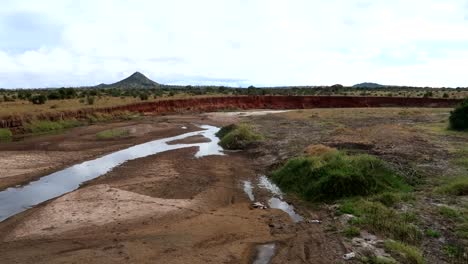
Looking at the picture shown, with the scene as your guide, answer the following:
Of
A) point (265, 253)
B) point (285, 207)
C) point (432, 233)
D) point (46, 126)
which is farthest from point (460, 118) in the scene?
point (46, 126)

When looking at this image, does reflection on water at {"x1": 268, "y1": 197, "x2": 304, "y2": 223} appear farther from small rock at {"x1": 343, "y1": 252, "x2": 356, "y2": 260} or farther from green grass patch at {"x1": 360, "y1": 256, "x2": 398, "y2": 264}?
green grass patch at {"x1": 360, "y1": 256, "x2": 398, "y2": 264}

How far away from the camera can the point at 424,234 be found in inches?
416

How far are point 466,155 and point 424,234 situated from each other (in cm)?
1017

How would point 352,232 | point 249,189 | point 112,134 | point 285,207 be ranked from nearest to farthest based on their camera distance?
point 352,232 < point 285,207 < point 249,189 < point 112,134

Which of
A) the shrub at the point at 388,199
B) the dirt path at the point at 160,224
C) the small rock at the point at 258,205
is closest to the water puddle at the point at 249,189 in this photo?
the dirt path at the point at 160,224

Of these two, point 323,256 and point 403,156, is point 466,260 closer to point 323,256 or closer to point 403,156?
point 323,256

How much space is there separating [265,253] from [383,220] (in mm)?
3276

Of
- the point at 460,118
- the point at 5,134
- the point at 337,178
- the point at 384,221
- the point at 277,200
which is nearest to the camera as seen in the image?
the point at 384,221

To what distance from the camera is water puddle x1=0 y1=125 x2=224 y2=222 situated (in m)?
15.4

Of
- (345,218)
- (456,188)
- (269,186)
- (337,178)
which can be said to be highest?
(337,178)

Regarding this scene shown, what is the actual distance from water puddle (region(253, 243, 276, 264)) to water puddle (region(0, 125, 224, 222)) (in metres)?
8.15

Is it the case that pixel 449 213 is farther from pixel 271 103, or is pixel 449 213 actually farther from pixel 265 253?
pixel 271 103

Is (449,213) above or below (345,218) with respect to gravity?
above

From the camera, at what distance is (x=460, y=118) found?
28.5 m
